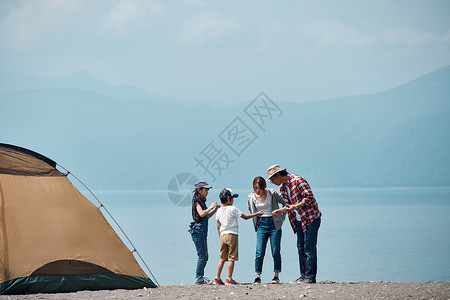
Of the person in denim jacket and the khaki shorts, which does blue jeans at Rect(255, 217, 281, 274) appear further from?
the person in denim jacket

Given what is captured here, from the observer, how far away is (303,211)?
28.9 feet

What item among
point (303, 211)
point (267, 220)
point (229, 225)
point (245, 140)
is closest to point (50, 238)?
point (229, 225)

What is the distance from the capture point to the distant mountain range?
150 m

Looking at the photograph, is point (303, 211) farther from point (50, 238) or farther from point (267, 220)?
point (50, 238)

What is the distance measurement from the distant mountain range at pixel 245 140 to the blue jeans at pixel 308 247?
131772 mm

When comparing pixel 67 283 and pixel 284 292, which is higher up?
pixel 284 292

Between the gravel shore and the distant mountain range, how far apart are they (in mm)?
132217

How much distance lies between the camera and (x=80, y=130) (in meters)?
182

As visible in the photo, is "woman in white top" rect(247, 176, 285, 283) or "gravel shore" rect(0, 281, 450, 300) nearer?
"gravel shore" rect(0, 281, 450, 300)

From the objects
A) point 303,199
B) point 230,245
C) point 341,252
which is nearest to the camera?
point 303,199

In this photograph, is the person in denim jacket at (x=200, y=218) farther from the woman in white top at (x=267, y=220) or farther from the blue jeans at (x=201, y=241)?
the woman in white top at (x=267, y=220)

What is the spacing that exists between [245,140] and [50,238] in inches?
6036

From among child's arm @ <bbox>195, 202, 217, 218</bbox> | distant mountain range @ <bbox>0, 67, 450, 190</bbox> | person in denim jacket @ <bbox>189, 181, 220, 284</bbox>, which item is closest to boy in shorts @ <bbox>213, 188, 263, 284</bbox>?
child's arm @ <bbox>195, 202, 217, 218</bbox>

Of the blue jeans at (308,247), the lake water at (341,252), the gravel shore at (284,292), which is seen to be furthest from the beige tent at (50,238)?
the lake water at (341,252)
